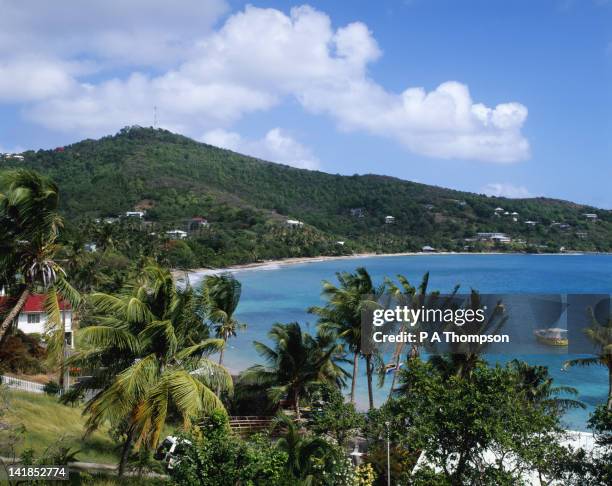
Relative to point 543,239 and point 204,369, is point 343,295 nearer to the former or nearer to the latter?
point 204,369

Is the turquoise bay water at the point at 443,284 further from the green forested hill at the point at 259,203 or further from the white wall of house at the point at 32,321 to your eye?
the green forested hill at the point at 259,203

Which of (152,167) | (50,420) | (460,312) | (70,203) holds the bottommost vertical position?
(50,420)

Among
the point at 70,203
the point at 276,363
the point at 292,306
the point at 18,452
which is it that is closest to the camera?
the point at 18,452

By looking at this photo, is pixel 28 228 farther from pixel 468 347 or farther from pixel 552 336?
pixel 552 336

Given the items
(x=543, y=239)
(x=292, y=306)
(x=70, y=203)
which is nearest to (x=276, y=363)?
Answer: (x=292, y=306)

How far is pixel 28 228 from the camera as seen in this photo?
909cm

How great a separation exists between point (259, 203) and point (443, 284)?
82725 mm

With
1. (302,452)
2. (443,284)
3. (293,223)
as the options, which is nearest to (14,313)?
(302,452)

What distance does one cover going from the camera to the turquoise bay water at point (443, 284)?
35250mm

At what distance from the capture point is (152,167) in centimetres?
15512

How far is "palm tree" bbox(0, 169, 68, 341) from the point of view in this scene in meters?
8.92

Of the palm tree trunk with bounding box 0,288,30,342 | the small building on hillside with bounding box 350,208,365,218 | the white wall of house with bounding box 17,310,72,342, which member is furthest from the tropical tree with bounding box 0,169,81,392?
the small building on hillside with bounding box 350,208,365,218

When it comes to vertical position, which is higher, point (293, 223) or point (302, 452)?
point (293, 223)

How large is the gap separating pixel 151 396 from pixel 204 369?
1412 millimetres
